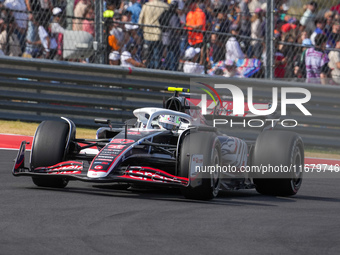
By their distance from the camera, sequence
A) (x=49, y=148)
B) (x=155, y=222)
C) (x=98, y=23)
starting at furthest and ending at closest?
1. (x=98, y=23)
2. (x=49, y=148)
3. (x=155, y=222)

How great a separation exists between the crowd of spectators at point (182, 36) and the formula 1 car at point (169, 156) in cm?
397

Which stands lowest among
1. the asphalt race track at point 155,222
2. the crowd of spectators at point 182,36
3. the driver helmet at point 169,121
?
the asphalt race track at point 155,222

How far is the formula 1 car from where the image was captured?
23.5ft

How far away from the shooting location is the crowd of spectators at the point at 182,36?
12.3 meters

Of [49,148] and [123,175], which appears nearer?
[123,175]

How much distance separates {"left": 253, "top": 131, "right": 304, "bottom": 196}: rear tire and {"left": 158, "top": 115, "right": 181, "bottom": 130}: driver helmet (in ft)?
3.08

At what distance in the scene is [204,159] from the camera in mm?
7219

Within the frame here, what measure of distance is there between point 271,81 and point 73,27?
355 centimetres

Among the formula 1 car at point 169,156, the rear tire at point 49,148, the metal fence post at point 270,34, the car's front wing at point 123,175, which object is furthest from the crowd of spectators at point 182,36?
the car's front wing at point 123,175

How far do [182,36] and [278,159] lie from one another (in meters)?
5.02

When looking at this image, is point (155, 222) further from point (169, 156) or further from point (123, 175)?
point (169, 156)

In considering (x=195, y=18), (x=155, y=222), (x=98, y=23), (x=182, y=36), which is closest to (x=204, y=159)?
(x=155, y=222)

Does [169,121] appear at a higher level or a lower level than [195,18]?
lower

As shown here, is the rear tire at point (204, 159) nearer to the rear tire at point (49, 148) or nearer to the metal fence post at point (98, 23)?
the rear tire at point (49, 148)
